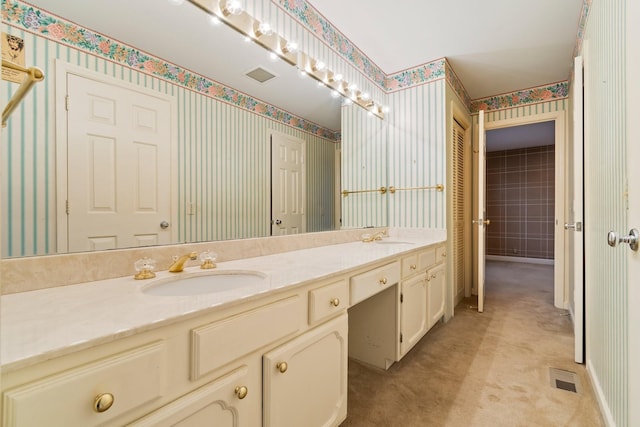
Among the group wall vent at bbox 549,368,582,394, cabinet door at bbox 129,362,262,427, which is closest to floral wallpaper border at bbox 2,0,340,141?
Answer: cabinet door at bbox 129,362,262,427

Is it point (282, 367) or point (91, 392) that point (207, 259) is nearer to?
point (282, 367)

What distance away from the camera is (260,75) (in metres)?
1.54

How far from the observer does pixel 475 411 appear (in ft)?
4.67

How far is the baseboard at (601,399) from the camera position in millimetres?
1249

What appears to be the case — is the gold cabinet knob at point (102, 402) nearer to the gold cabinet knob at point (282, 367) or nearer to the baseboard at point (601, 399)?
the gold cabinet knob at point (282, 367)

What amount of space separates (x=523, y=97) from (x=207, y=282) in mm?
3638

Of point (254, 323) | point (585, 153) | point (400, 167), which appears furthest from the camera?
point (400, 167)

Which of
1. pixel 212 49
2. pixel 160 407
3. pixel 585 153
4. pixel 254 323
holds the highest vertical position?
pixel 212 49

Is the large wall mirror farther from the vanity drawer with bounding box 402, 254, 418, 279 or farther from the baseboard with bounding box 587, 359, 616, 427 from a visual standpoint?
the baseboard with bounding box 587, 359, 616, 427

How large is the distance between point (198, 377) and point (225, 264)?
0.64m

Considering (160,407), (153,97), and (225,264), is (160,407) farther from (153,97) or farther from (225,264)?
(153,97)

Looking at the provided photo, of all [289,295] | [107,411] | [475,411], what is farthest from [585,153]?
[107,411]

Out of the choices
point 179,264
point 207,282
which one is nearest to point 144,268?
point 179,264

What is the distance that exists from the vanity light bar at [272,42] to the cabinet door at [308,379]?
4.73 feet
